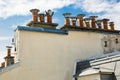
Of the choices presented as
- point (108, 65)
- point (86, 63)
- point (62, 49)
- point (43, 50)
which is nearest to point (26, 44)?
point (43, 50)

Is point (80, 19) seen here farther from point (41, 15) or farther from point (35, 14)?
point (35, 14)

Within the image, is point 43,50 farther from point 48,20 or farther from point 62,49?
point 48,20

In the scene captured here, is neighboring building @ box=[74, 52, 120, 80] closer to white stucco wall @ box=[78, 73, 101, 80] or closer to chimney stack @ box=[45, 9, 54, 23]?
white stucco wall @ box=[78, 73, 101, 80]

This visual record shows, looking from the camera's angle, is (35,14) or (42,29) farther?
(35,14)

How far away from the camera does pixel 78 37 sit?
15258 mm

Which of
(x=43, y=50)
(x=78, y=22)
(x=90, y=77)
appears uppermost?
(x=78, y=22)

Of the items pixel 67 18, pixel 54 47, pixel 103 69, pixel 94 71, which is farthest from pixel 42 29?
pixel 103 69

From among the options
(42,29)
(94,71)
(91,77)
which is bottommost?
(91,77)

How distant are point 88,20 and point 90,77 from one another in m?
4.85

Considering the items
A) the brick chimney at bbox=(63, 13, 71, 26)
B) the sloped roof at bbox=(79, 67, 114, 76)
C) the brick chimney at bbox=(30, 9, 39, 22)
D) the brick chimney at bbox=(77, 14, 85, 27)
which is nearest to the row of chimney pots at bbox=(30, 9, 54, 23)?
the brick chimney at bbox=(30, 9, 39, 22)

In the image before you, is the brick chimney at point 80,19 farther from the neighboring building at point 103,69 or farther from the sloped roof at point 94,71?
the sloped roof at point 94,71

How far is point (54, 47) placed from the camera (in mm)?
14406

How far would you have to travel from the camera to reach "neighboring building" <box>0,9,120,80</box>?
13.4m

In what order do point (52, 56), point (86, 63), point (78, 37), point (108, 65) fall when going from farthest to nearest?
point (78, 37)
point (52, 56)
point (86, 63)
point (108, 65)
